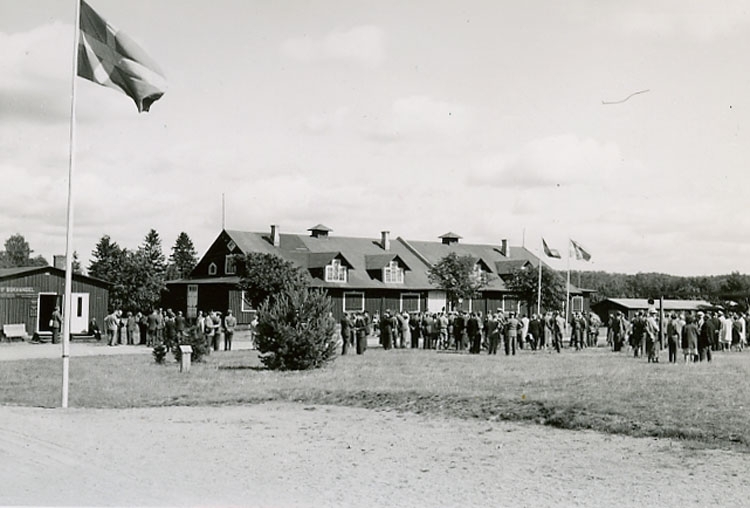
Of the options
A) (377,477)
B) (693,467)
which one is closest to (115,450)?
(377,477)

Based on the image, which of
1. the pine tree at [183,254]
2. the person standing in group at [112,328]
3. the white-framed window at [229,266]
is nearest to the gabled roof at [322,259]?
the white-framed window at [229,266]

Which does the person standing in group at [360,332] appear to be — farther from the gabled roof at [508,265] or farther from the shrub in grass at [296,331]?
the gabled roof at [508,265]

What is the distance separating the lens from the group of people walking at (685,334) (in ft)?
83.2

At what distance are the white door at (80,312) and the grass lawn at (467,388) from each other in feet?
46.5

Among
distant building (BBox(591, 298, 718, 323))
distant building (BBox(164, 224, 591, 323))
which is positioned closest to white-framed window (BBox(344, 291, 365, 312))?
distant building (BBox(164, 224, 591, 323))

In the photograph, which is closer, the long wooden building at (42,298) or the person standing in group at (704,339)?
the person standing in group at (704,339)

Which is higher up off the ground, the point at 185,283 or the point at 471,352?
the point at 185,283

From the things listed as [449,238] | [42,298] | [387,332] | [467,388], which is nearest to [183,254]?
[449,238]

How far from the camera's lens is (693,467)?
976 centimetres

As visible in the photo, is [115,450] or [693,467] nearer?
[693,467]

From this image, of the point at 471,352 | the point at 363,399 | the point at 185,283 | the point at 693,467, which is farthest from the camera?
the point at 185,283

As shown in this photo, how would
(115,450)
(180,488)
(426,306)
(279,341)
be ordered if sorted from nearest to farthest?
(180,488), (115,450), (279,341), (426,306)

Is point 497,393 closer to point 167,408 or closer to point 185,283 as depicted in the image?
point 167,408

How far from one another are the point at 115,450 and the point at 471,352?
21072 millimetres
